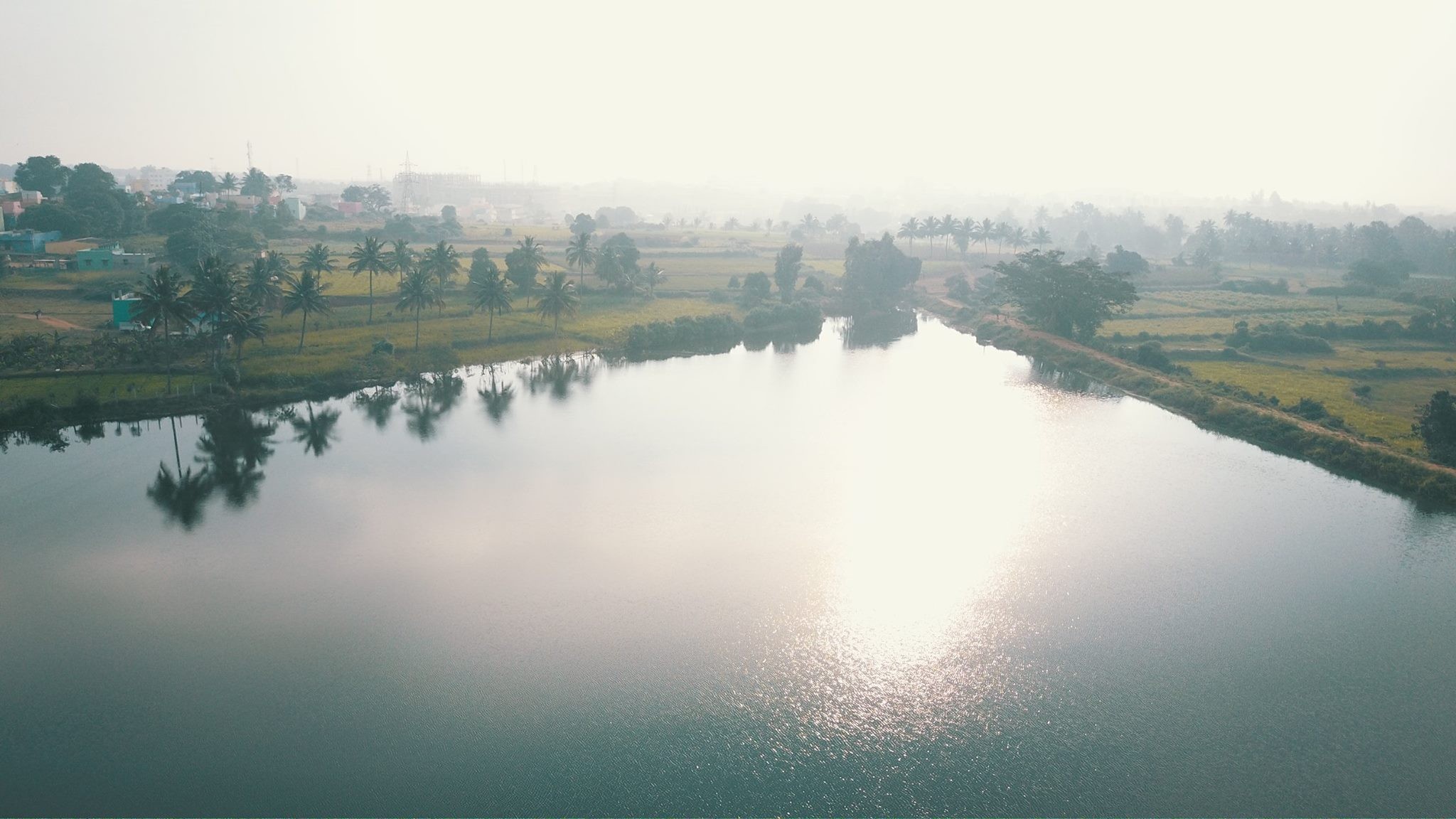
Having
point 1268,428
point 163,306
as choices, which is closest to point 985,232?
point 1268,428

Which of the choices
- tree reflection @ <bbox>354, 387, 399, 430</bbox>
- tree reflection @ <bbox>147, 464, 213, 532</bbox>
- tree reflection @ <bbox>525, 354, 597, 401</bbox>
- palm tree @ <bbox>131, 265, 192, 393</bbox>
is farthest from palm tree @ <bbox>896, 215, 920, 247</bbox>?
tree reflection @ <bbox>147, 464, 213, 532</bbox>

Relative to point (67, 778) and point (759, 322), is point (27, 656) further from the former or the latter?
point (759, 322)

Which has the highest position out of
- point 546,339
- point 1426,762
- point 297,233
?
point 297,233

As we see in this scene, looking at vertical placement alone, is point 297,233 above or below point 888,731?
above

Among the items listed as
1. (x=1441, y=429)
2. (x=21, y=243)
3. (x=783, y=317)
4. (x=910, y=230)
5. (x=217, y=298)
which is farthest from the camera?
(x=910, y=230)

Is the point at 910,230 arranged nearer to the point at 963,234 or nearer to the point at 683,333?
the point at 963,234

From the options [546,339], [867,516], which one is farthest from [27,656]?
[546,339]

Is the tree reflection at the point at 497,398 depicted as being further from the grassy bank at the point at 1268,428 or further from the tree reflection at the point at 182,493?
the grassy bank at the point at 1268,428
